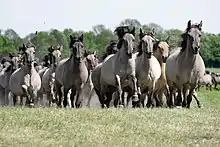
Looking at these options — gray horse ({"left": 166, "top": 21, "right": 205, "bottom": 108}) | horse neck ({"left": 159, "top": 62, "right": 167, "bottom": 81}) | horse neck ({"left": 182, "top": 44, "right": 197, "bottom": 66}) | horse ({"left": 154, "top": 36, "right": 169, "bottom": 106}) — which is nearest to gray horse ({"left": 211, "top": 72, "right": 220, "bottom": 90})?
horse ({"left": 154, "top": 36, "right": 169, "bottom": 106})

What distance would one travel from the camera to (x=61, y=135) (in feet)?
42.1

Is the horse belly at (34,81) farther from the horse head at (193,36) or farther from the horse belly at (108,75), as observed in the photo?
the horse head at (193,36)

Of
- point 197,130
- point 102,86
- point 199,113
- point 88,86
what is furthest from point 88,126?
point 88,86

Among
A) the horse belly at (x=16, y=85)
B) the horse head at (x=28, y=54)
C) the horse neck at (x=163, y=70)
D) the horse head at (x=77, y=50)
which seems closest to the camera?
the horse head at (x=77, y=50)

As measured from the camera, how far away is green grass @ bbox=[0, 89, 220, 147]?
12.2 meters

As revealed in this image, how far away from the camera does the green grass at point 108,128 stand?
1217 centimetres

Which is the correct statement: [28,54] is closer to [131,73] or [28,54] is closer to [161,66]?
[131,73]

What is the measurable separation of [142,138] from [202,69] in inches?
353

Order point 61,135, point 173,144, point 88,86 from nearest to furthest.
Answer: point 173,144 < point 61,135 < point 88,86

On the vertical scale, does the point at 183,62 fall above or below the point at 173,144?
above

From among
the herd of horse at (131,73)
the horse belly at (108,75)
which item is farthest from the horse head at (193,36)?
the horse belly at (108,75)

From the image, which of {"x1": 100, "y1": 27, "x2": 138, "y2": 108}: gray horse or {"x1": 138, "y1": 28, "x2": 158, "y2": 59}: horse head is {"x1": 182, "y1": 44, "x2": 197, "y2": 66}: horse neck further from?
{"x1": 100, "y1": 27, "x2": 138, "y2": 108}: gray horse

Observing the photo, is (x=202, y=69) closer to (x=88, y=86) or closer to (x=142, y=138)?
(x=88, y=86)

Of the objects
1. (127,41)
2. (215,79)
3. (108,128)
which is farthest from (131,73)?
(215,79)
